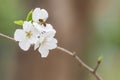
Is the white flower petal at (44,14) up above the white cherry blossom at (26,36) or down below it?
above

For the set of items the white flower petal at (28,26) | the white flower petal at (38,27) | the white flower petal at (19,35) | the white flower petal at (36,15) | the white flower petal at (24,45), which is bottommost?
the white flower petal at (24,45)

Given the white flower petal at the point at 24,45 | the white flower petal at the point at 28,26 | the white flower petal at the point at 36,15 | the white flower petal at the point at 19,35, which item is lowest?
the white flower petal at the point at 24,45

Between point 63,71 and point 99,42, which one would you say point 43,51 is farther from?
point 99,42

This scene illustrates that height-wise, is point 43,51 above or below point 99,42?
above

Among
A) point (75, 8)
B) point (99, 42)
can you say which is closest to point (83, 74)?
point (75, 8)

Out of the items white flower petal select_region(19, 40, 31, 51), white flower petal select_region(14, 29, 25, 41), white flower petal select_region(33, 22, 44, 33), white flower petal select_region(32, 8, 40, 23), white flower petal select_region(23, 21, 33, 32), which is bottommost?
white flower petal select_region(19, 40, 31, 51)
